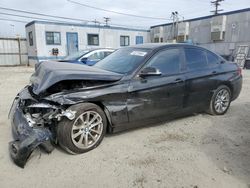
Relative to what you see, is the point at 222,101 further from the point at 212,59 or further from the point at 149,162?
the point at 149,162

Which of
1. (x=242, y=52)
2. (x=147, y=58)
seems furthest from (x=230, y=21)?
(x=147, y=58)

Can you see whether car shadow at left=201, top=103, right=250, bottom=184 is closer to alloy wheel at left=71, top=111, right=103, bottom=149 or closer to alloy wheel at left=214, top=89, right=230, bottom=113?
alloy wheel at left=214, top=89, right=230, bottom=113

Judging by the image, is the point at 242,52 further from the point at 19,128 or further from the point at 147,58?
the point at 19,128

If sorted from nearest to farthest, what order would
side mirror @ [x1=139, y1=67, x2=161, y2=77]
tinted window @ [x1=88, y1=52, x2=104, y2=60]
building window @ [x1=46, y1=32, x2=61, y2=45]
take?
side mirror @ [x1=139, y1=67, x2=161, y2=77] → tinted window @ [x1=88, y1=52, x2=104, y2=60] → building window @ [x1=46, y1=32, x2=61, y2=45]

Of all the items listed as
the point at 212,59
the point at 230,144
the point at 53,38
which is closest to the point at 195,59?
the point at 212,59

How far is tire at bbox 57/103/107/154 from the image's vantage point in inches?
113

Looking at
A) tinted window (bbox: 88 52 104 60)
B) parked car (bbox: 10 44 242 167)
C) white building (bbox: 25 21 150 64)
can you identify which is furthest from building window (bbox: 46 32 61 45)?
parked car (bbox: 10 44 242 167)

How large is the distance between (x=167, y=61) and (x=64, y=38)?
57.1ft

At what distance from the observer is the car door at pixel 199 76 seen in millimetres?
4033

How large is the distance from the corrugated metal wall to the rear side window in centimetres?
2033

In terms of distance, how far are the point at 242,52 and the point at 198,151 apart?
17.2m

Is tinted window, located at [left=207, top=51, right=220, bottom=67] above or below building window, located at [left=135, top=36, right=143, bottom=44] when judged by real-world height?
below

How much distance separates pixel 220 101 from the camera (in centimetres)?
466

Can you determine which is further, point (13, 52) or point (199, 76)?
point (13, 52)
